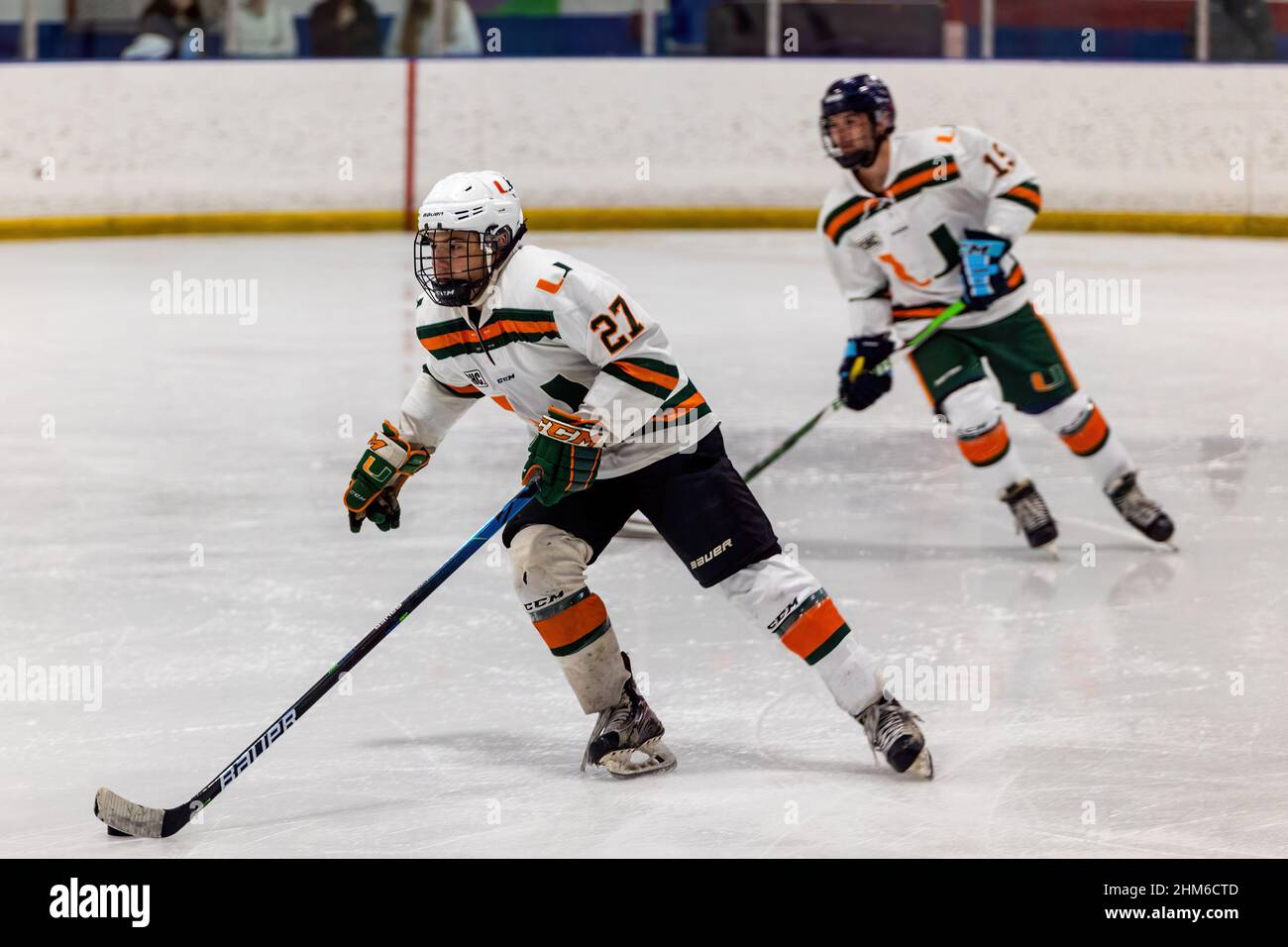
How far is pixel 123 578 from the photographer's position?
435 cm

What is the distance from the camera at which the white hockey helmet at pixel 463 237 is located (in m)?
2.96

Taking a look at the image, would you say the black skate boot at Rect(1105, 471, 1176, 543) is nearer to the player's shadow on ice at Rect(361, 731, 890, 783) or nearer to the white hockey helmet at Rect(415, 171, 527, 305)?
the player's shadow on ice at Rect(361, 731, 890, 783)

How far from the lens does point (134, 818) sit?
285 cm

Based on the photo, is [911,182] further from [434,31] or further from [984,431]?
[434,31]

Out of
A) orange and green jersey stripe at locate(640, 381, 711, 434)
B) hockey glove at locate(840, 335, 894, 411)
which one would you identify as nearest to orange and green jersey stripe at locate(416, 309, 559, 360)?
orange and green jersey stripe at locate(640, 381, 711, 434)

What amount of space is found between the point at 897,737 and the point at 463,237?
105 centimetres

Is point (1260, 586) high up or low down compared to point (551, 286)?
down

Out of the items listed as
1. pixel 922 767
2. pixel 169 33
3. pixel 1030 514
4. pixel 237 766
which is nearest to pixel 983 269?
pixel 1030 514

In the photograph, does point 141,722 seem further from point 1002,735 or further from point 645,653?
point 1002,735

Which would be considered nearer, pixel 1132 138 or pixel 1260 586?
pixel 1260 586

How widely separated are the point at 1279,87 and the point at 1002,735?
789 centimetres

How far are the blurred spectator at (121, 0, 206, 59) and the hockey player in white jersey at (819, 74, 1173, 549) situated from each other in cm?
629

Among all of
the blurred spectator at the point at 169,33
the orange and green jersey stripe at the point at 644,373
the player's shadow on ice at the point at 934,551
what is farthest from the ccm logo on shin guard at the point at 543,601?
the blurred spectator at the point at 169,33

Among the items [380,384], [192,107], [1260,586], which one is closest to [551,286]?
[1260,586]
